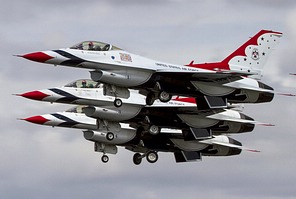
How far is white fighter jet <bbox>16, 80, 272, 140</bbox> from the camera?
9125 centimetres

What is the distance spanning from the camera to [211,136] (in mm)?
92250

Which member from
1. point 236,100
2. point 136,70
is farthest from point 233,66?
point 136,70

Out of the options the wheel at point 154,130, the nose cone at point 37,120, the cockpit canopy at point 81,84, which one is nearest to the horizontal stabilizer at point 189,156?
the wheel at point 154,130

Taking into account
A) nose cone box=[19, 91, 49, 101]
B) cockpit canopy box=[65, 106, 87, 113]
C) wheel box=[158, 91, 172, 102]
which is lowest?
wheel box=[158, 91, 172, 102]

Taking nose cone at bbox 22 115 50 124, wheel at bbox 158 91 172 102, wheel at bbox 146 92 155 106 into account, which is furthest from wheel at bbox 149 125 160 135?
nose cone at bbox 22 115 50 124

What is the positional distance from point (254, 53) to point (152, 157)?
10605 millimetres

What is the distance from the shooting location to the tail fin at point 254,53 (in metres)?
91.5

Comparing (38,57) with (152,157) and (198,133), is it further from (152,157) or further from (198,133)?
(152,157)

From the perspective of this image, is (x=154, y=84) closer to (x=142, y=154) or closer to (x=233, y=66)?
(x=233, y=66)

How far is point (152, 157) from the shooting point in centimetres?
9662

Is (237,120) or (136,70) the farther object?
(237,120)

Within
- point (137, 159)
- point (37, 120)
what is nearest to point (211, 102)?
point (137, 159)

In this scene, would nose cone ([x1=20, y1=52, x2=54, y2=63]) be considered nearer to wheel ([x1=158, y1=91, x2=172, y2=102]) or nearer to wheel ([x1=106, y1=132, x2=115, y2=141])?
wheel ([x1=158, y1=91, x2=172, y2=102])

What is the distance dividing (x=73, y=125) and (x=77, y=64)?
46.5ft
